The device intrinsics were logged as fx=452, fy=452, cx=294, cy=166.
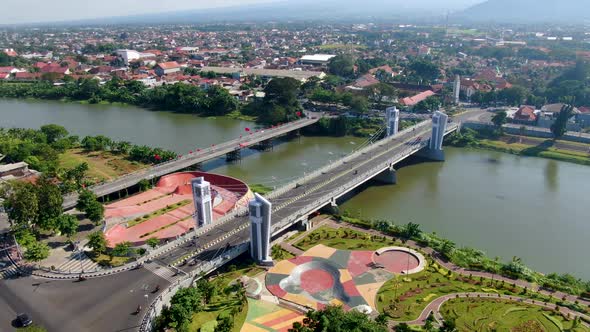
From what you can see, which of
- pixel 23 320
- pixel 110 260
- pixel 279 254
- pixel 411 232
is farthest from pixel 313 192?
pixel 23 320

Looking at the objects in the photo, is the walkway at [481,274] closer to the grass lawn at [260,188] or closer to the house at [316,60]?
the grass lawn at [260,188]

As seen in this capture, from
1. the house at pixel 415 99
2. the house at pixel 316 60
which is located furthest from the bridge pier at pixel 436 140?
the house at pixel 316 60

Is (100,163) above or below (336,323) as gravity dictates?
below

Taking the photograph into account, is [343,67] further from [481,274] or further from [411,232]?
[481,274]

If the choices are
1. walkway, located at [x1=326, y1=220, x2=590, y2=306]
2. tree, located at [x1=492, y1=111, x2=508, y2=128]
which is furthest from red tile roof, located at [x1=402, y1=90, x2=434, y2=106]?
walkway, located at [x1=326, y1=220, x2=590, y2=306]

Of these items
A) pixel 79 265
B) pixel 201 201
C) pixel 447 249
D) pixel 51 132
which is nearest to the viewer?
pixel 79 265

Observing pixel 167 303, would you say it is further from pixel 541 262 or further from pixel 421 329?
pixel 541 262

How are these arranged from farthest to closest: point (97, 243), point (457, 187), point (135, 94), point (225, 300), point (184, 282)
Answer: point (135, 94), point (457, 187), point (97, 243), point (184, 282), point (225, 300)
